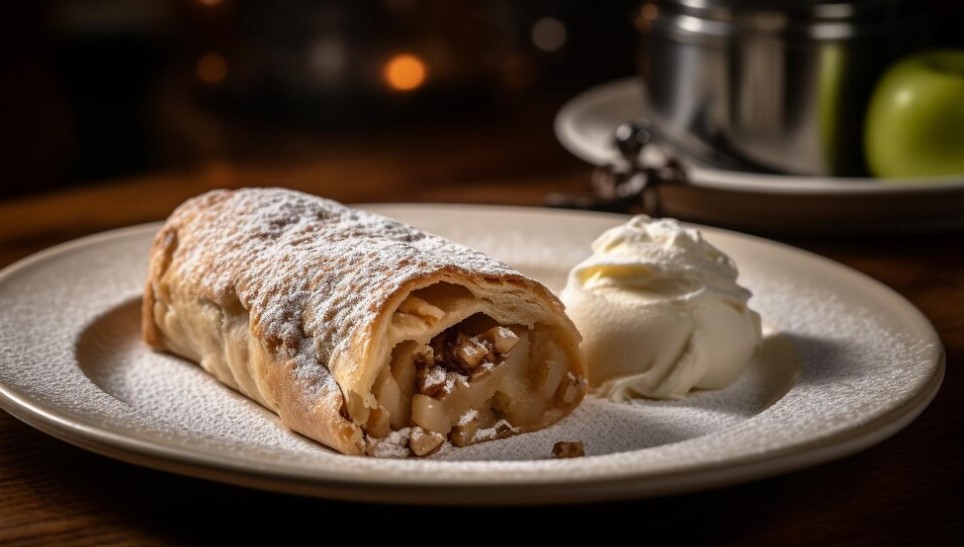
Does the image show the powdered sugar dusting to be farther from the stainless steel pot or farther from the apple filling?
the stainless steel pot

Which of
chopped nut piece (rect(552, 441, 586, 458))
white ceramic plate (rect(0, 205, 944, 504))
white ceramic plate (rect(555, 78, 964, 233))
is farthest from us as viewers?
white ceramic plate (rect(555, 78, 964, 233))

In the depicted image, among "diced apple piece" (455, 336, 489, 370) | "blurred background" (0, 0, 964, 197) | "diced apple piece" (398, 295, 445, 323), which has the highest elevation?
"diced apple piece" (398, 295, 445, 323)

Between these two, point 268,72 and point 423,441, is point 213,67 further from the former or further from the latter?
point 423,441

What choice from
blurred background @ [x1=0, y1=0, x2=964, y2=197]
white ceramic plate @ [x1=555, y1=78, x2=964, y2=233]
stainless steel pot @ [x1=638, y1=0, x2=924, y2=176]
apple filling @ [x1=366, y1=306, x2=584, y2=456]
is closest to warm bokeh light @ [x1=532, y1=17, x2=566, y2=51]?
blurred background @ [x1=0, y1=0, x2=964, y2=197]

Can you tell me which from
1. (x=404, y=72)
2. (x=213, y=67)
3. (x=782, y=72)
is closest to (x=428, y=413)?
(x=782, y=72)

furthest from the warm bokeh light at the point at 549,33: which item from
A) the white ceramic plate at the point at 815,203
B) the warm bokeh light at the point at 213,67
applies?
the white ceramic plate at the point at 815,203

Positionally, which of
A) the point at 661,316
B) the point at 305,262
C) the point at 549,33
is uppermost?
the point at 305,262

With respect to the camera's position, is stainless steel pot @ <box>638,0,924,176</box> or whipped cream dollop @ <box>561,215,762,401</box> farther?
stainless steel pot @ <box>638,0,924,176</box>
